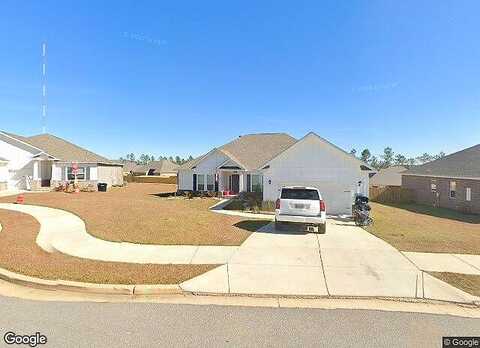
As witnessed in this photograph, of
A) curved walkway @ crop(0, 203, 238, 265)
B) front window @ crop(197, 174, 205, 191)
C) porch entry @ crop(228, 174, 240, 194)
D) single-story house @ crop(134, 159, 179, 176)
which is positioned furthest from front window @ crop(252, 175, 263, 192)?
single-story house @ crop(134, 159, 179, 176)

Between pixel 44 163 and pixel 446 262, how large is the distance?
34674 millimetres

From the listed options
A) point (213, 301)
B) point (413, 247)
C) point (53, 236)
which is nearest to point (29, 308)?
point (213, 301)

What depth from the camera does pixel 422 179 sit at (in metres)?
29.2

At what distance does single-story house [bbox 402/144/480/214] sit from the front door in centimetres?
1774

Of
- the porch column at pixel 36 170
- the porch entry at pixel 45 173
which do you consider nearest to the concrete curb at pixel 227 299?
the porch column at pixel 36 170

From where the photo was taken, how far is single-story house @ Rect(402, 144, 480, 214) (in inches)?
887

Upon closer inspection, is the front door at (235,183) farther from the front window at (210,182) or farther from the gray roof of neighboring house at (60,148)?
the gray roof of neighboring house at (60,148)

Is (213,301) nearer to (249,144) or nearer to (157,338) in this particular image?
(157,338)

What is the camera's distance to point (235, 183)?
2753cm

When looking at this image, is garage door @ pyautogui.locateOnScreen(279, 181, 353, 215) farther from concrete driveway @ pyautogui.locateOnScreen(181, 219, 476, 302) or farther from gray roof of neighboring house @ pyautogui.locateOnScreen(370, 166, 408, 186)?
gray roof of neighboring house @ pyautogui.locateOnScreen(370, 166, 408, 186)

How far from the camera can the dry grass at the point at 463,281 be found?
6.36 meters

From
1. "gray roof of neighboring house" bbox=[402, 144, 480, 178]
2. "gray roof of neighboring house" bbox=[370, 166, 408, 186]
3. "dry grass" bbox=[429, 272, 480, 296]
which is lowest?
"dry grass" bbox=[429, 272, 480, 296]

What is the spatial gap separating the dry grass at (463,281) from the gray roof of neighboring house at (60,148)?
107 feet

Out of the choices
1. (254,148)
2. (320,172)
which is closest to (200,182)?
(254,148)
